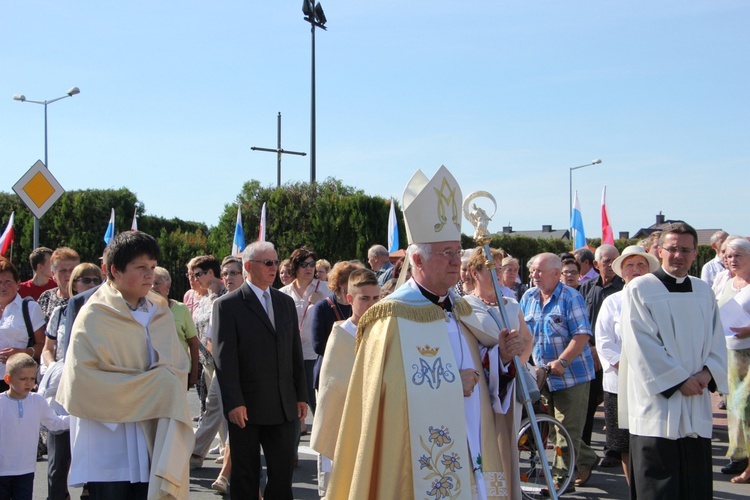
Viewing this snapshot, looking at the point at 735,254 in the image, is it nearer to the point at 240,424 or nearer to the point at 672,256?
the point at 672,256

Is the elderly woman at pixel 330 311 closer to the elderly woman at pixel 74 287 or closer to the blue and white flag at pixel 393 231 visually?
the elderly woman at pixel 74 287

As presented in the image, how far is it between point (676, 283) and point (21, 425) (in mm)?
4807

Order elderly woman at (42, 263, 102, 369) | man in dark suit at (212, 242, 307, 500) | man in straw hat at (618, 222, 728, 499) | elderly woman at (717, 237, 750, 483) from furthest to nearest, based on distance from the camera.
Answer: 1. elderly woman at (717, 237, 750, 483)
2. elderly woman at (42, 263, 102, 369)
3. man in dark suit at (212, 242, 307, 500)
4. man in straw hat at (618, 222, 728, 499)

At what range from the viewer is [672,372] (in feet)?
18.2

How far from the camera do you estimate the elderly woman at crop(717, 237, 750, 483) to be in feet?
26.2

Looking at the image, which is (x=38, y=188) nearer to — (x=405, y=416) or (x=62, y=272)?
(x=62, y=272)

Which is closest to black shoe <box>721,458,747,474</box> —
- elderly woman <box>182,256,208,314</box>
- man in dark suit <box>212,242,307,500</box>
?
man in dark suit <box>212,242,307,500</box>

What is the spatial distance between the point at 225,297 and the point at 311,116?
64.1 feet

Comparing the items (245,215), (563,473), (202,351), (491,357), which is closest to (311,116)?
(245,215)

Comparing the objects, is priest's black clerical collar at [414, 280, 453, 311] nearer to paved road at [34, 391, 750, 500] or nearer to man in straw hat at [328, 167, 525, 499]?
man in straw hat at [328, 167, 525, 499]

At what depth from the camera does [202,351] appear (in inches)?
350

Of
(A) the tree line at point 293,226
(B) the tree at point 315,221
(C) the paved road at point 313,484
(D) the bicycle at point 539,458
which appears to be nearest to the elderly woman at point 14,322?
(C) the paved road at point 313,484

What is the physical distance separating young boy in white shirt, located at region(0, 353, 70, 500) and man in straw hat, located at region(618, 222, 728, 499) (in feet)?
13.6

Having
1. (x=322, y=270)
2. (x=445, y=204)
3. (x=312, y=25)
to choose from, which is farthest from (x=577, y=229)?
(x=312, y=25)
